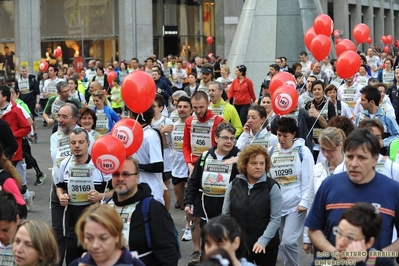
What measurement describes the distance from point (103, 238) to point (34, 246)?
53cm

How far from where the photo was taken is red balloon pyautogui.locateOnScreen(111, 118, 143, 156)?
8.65 m

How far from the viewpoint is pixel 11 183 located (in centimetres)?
777

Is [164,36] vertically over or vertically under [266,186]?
over

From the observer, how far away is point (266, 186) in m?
7.98

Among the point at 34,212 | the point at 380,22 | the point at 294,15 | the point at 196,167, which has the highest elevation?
the point at 380,22

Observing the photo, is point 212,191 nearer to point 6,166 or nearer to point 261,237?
point 261,237

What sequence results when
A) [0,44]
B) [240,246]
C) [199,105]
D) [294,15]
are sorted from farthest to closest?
[0,44] → [294,15] → [199,105] → [240,246]

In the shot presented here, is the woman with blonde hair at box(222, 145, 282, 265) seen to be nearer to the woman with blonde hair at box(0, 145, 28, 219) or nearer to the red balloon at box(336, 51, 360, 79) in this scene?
the woman with blonde hair at box(0, 145, 28, 219)

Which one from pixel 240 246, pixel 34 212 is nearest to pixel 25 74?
pixel 34 212

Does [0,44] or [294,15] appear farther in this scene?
[0,44]

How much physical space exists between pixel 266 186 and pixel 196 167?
1.51 meters

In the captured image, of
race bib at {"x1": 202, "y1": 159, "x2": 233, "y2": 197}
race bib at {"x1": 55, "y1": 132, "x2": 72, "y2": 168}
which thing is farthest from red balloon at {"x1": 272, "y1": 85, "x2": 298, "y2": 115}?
race bib at {"x1": 55, "y1": 132, "x2": 72, "y2": 168}

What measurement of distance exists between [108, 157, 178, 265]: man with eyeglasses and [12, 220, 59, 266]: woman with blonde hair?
3.04ft

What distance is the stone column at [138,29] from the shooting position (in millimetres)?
41656
